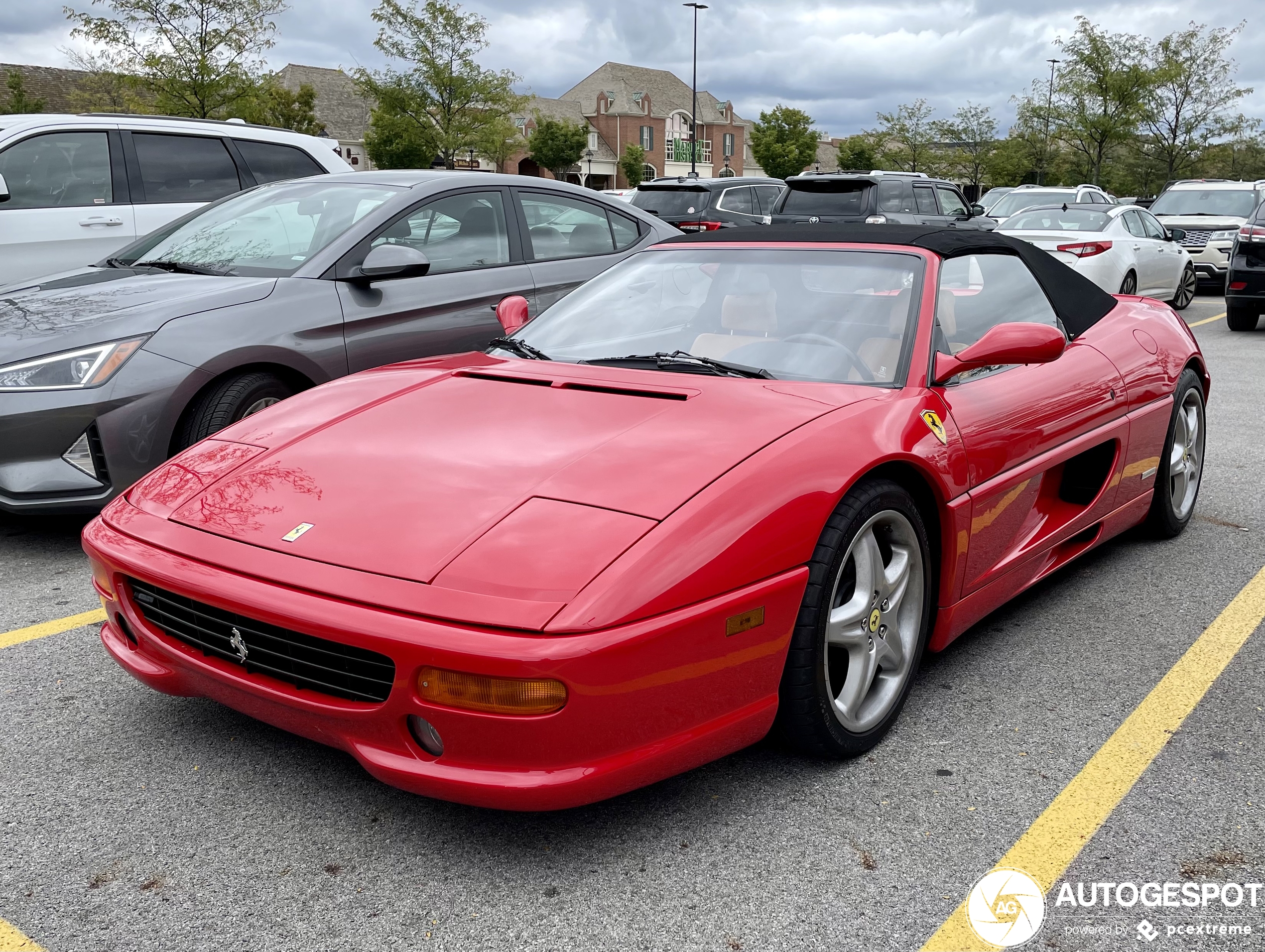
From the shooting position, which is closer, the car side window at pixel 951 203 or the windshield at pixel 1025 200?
the car side window at pixel 951 203

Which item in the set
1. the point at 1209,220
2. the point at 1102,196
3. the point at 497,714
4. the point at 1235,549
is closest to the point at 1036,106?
the point at 1102,196

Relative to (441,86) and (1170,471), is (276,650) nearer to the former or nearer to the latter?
(1170,471)

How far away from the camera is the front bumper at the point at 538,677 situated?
197 cm

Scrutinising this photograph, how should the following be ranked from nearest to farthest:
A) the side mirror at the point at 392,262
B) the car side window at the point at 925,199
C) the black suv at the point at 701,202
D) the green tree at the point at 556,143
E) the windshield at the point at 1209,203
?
the side mirror at the point at 392,262 → the car side window at the point at 925,199 → the black suv at the point at 701,202 → the windshield at the point at 1209,203 → the green tree at the point at 556,143

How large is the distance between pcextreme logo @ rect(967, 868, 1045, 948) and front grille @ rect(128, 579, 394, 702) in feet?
3.90

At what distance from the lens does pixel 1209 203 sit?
17.6 meters

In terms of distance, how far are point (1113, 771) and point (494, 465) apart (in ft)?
5.35

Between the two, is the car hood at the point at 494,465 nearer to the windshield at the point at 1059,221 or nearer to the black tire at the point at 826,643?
the black tire at the point at 826,643

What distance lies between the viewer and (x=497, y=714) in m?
1.99

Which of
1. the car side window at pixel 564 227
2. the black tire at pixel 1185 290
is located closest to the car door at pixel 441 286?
the car side window at pixel 564 227

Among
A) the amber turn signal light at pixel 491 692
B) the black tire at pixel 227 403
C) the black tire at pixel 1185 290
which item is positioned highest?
the amber turn signal light at pixel 491 692

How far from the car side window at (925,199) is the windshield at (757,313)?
36.9ft

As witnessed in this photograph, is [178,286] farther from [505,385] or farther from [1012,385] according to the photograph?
[1012,385]

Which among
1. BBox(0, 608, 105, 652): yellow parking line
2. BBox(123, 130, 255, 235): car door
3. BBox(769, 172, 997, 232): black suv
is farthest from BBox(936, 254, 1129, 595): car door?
BBox(769, 172, 997, 232): black suv
